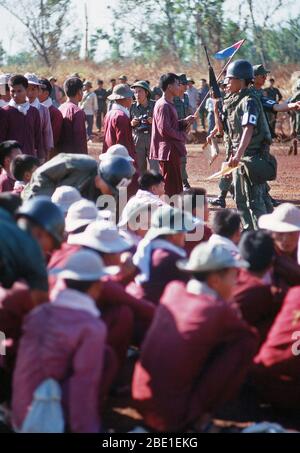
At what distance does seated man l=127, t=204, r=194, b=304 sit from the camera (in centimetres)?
513

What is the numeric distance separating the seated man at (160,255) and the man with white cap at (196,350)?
0.80 meters

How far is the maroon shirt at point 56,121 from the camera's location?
9.12 meters

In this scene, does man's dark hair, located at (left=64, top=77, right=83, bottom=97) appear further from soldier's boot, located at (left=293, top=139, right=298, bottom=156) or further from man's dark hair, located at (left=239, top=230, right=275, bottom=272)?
soldier's boot, located at (left=293, top=139, right=298, bottom=156)

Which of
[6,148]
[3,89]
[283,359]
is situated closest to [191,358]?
[283,359]

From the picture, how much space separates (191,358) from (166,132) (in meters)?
5.51

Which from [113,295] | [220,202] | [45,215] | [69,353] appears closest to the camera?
[69,353]

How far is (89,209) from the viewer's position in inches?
226

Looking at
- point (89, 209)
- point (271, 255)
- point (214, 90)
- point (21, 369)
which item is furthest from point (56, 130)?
point (21, 369)

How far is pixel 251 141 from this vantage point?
8234 mm

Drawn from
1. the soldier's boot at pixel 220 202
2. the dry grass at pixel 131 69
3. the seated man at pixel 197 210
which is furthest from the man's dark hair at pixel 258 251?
the dry grass at pixel 131 69

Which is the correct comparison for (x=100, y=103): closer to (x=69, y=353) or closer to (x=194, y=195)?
(x=194, y=195)

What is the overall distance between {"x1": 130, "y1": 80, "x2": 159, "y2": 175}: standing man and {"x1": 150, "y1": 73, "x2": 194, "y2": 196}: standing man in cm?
156
